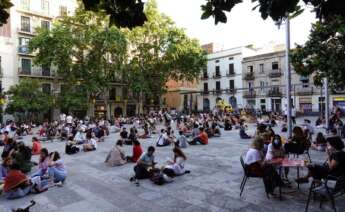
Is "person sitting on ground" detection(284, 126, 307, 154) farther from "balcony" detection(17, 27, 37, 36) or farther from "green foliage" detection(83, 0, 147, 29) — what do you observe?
"balcony" detection(17, 27, 37, 36)

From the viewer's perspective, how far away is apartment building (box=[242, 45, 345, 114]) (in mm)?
39656

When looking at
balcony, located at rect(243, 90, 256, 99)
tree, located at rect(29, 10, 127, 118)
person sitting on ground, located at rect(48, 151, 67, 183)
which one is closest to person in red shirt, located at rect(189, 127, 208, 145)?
person sitting on ground, located at rect(48, 151, 67, 183)

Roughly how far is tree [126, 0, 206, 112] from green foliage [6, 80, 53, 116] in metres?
10.4

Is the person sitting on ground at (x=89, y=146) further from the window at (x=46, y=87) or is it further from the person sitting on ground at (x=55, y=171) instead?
the window at (x=46, y=87)

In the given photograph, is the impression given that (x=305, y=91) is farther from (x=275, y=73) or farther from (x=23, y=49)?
(x=23, y=49)

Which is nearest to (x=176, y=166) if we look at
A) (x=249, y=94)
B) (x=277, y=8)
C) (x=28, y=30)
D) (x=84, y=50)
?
(x=277, y=8)

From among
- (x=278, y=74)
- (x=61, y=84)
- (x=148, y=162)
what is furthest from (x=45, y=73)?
(x=148, y=162)

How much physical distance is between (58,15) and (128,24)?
132 ft

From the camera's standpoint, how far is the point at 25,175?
304 inches

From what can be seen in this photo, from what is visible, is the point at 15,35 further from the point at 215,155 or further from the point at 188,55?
the point at 215,155

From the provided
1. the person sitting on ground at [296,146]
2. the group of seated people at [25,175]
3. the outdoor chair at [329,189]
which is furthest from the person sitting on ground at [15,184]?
the person sitting on ground at [296,146]

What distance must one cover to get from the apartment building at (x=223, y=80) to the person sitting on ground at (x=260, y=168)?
38265 millimetres

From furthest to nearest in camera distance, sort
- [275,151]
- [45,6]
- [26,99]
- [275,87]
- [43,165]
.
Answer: [275,87], [45,6], [26,99], [43,165], [275,151]

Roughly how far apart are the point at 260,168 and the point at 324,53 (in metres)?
6.47
